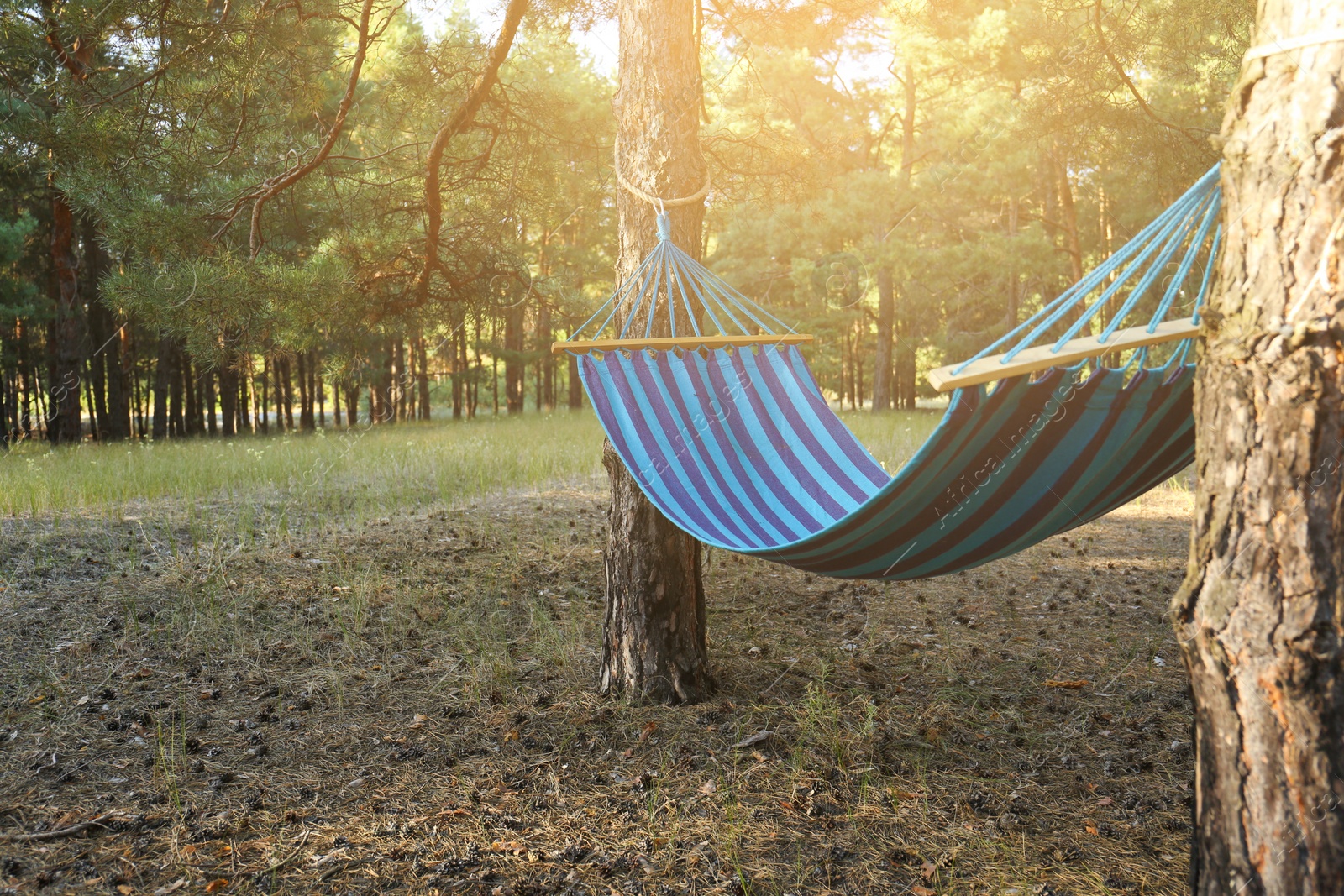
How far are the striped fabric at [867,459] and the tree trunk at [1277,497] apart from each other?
346 millimetres

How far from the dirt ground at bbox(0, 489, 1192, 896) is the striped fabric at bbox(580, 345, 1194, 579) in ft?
1.74

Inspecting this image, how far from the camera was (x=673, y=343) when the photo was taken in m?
2.34

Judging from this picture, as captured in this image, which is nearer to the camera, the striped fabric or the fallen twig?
the striped fabric

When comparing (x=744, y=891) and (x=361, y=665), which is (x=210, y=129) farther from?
(x=744, y=891)

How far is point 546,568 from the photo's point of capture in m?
3.72

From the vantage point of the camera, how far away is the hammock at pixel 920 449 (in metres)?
1.36

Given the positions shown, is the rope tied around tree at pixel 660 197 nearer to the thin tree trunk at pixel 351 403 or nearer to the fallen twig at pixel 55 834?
the fallen twig at pixel 55 834

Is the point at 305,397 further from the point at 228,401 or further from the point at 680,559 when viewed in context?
the point at 680,559

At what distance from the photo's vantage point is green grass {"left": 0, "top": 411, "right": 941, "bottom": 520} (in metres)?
4.93

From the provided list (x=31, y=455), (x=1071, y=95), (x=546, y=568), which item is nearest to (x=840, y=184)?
(x=1071, y=95)

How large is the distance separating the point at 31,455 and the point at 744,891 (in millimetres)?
7545

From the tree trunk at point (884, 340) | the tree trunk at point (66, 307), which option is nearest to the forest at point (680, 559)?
the tree trunk at point (66, 307)

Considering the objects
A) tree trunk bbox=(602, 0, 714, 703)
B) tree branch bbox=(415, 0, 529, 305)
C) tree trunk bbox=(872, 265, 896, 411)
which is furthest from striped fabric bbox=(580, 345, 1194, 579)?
tree trunk bbox=(872, 265, 896, 411)

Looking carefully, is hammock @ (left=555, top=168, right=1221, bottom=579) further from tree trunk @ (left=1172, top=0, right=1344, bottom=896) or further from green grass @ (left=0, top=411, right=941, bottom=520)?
green grass @ (left=0, top=411, right=941, bottom=520)
